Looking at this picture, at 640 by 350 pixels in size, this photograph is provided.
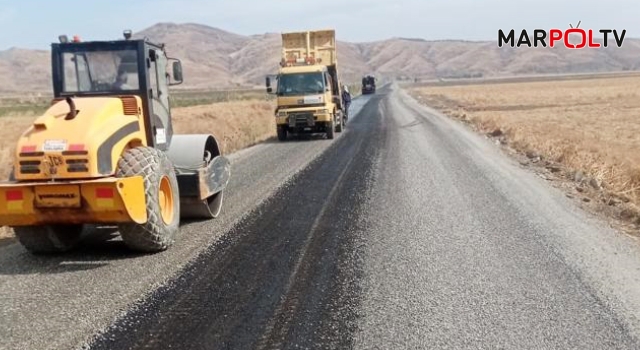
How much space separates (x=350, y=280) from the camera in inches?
217

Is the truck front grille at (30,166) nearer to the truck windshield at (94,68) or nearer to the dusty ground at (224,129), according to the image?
the truck windshield at (94,68)

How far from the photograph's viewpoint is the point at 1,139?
68.2ft

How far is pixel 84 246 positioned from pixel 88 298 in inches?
Answer: 78.2

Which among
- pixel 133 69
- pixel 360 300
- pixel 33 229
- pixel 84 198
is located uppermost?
pixel 133 69

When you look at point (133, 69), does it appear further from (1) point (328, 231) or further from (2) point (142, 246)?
(1) point (328, 231)

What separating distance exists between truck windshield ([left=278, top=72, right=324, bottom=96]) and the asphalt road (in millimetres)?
10206

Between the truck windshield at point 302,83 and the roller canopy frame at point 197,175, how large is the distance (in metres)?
10.9

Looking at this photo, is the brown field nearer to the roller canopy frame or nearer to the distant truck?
the roller canopy frame

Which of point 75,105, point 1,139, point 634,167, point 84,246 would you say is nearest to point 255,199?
point 84,246

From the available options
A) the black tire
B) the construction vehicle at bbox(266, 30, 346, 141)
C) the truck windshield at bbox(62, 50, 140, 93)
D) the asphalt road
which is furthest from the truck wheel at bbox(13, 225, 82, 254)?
the black tire

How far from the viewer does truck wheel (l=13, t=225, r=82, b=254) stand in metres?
6.31

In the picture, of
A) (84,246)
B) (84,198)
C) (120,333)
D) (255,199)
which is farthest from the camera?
(255,199)

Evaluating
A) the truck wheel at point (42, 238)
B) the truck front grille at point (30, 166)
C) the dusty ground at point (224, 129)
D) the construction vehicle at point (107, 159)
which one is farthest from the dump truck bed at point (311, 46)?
the truck front grille at point (30, 166)

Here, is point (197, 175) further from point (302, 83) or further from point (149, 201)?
point (302, 83)
